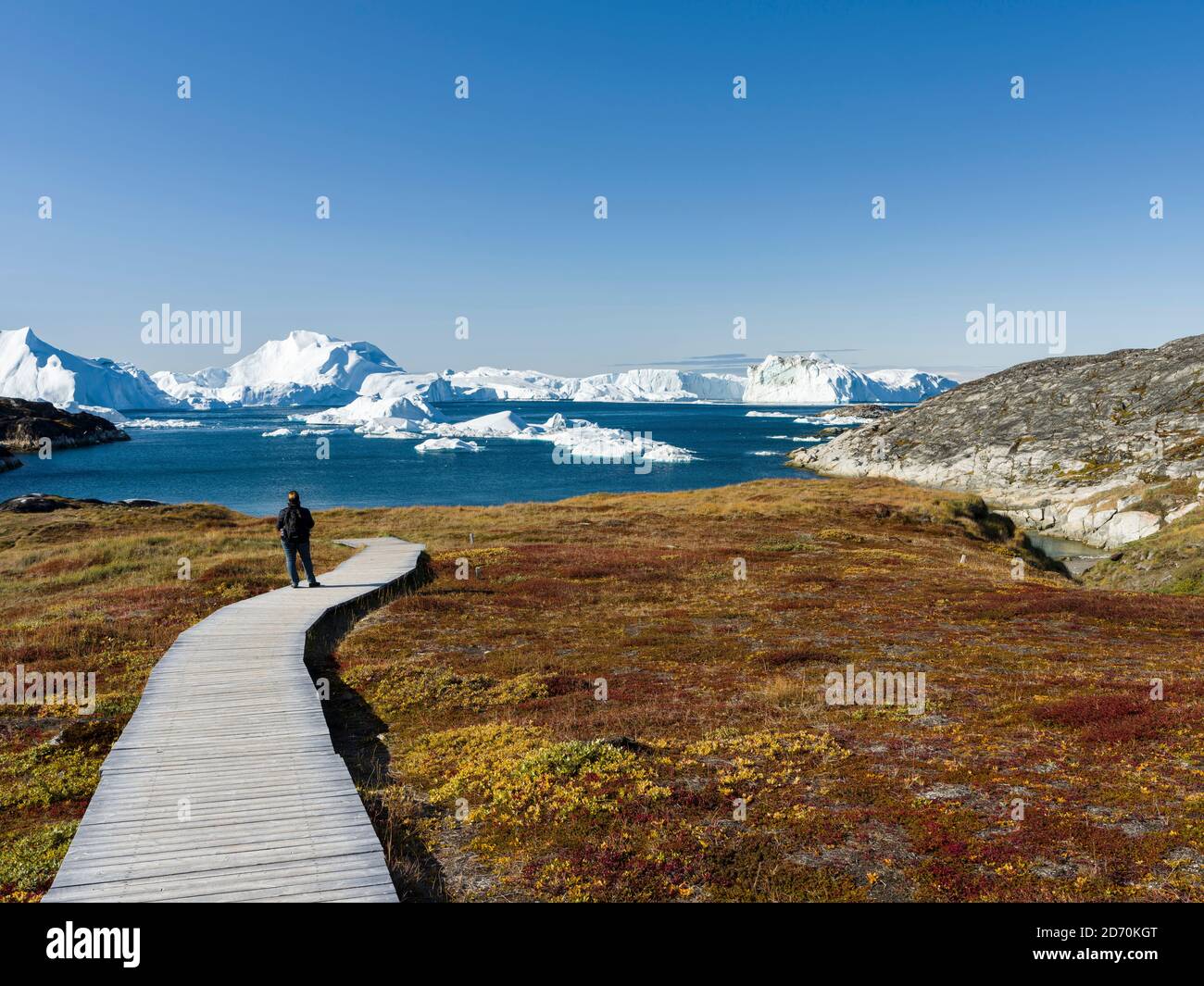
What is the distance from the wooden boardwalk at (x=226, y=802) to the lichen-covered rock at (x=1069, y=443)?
229 feet

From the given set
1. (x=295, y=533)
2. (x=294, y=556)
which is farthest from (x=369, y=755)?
(x=294, y=556)

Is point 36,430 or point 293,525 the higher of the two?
point 36,430

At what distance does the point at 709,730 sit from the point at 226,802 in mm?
8399

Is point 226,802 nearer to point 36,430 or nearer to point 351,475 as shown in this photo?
point 351,475

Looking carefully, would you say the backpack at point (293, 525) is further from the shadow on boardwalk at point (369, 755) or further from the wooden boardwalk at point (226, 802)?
the wooden boardwalk at point (226, 802)

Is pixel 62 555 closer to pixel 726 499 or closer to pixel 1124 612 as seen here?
pixel 1124 612

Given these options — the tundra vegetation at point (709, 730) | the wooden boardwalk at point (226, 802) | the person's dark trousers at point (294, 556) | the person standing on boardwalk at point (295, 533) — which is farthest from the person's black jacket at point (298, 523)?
the wooden boardwalk at point (226, 802)

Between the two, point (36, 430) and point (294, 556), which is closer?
point (294, 556)

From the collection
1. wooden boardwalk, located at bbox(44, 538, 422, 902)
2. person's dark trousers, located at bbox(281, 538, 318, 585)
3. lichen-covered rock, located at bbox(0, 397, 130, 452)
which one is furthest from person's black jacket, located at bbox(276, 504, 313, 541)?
lichen-covered rock, located at bbox(0, 397, 130, 452)

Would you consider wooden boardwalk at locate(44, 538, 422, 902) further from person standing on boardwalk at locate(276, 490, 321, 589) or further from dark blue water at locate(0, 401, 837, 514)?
dark blue water at locate(0, 401, 837, 514)

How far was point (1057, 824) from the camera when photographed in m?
9.85

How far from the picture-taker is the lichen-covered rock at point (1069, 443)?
70.8 meters

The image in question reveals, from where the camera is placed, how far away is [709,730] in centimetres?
1421
